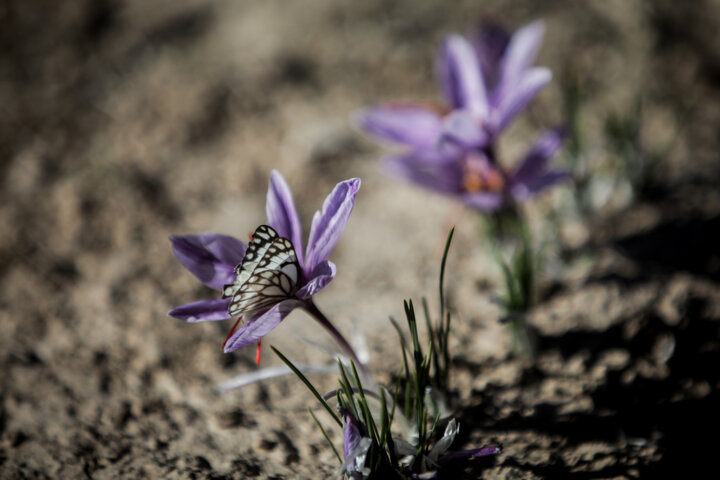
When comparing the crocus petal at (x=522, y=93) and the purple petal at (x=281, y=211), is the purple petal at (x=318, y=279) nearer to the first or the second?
the purple petal at (x=281, y=211)

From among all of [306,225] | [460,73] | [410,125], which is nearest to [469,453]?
[410,125]

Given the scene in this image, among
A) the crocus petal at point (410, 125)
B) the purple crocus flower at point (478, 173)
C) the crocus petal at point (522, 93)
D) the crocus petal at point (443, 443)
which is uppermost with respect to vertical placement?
the crocus petal at point (410, 125)

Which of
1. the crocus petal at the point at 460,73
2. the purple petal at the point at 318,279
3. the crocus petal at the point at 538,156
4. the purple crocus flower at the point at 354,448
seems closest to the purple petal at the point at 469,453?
the purple crocus flower at the point at 354,448

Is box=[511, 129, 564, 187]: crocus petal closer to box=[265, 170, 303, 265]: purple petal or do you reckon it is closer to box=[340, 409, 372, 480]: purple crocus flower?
box=[265, 170, 303, 265]: purple petal

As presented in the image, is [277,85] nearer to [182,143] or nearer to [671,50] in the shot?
[182,143]

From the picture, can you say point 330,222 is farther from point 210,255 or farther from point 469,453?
point 469,453

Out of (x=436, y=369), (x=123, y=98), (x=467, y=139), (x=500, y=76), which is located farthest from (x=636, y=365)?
(x=123, y=98)

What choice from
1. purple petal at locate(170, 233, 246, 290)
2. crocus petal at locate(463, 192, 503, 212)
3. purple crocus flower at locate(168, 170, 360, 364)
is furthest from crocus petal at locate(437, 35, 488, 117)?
purple petal at locate(170, 233, 246, 290)
